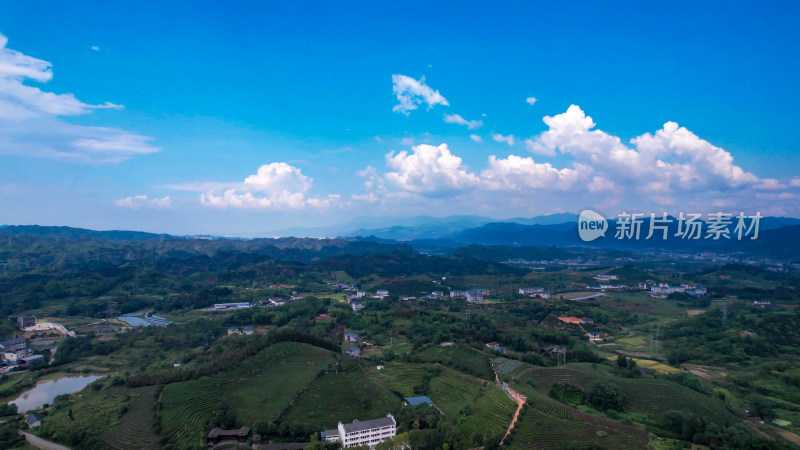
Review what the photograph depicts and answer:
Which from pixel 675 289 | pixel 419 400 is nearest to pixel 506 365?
Result: pixel 419 400

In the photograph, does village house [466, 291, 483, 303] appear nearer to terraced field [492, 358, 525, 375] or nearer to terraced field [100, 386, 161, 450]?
terraced field [492, 358, 525, 375]

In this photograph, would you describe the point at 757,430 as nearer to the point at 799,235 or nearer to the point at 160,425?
the point at 160,425

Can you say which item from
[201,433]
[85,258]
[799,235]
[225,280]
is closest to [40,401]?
[201,433]

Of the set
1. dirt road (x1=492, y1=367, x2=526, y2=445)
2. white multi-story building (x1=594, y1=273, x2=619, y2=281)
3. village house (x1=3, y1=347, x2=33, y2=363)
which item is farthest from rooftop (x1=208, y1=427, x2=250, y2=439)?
white multi-story building (x1=594, y1=273, x2=619, y2=281)

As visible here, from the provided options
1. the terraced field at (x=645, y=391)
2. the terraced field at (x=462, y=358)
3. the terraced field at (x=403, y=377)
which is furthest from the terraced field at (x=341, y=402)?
the terraced field at (x=645, y=391)

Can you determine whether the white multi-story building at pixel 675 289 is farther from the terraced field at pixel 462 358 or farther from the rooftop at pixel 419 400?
the rooftop at pixel 419 400
